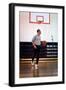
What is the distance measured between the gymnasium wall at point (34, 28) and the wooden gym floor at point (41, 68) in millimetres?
101

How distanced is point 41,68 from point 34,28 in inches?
7.6

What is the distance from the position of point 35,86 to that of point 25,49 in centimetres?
18

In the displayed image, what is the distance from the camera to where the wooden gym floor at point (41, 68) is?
1.38 m

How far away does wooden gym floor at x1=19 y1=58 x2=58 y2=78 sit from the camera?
1.38 meters

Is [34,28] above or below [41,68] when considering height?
above

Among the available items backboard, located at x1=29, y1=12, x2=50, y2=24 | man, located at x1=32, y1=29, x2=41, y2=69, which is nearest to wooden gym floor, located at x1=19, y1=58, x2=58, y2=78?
man, located at x1=32, y1=29, x2=41, y2=69

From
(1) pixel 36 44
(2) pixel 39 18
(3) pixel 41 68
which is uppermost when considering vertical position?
(2) pixel 39 18

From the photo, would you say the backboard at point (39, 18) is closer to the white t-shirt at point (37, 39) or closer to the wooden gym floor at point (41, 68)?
the white t-shirt at point (37, 39)

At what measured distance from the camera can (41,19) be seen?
1409 mm

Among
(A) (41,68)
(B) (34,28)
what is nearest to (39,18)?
(B) (34,28)

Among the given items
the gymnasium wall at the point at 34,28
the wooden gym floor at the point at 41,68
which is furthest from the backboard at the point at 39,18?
the wooden gym floor at the point at 41,68

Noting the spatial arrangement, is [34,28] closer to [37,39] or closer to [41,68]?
[37,39]

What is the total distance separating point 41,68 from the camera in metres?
1.42

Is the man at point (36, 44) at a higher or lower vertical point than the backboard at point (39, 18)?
lower
